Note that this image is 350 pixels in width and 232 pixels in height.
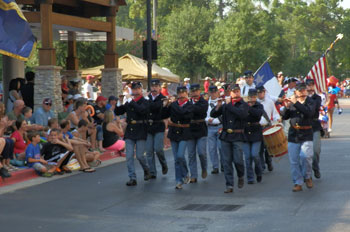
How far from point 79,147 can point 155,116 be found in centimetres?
216

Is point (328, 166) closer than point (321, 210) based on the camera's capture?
Answer: No

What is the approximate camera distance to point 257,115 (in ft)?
41.7

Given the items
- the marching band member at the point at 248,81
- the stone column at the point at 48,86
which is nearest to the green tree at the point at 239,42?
the stone column at the point at 48,86

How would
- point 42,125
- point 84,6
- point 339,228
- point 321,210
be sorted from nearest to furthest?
point 339,228 < point 321,210 < point 42,125 < point 84,6

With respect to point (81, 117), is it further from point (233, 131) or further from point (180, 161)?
point (233, 131)

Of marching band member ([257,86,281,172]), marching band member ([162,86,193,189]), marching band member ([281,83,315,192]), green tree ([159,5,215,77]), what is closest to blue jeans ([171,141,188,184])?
marching band member ([162,86,193,189])

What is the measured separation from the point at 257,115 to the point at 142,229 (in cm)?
453

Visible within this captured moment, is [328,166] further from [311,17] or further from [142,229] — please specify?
[311,17]

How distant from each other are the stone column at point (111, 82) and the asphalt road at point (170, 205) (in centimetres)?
1119

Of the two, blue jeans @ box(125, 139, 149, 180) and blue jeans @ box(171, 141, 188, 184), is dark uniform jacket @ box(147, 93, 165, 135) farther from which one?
blue jeans @ box(171, 141, 188, 184)

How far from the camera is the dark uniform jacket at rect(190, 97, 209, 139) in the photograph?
13016mm

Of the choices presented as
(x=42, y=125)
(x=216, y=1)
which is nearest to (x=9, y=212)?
(x=42, y=125)

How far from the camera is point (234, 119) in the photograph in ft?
39.4

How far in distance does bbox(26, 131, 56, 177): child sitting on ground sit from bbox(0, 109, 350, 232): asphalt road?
543 mm
